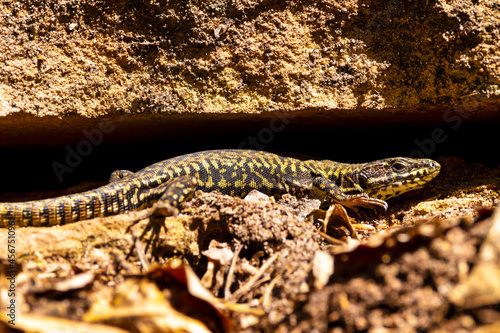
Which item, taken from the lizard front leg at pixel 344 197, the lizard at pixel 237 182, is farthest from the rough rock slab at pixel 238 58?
the lizard front leg at pixel 344 197

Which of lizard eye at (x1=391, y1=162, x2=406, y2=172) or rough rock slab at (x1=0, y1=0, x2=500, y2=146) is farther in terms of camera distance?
lizard eye at (x1=391, y1=162, x2=406, y2=172)

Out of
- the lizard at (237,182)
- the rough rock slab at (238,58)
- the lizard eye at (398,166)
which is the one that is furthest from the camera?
the lizard eye at (398,166)

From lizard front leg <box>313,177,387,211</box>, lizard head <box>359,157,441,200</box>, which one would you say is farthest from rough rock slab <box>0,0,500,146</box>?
lizard front leg <box>313,177,387,211</box>

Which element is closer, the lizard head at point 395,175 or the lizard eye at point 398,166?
the lizard head at point 395,175

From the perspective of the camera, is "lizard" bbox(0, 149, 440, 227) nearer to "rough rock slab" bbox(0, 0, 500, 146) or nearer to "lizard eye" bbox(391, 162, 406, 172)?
"lizard eye" bbox(391, 162, 406, 172)

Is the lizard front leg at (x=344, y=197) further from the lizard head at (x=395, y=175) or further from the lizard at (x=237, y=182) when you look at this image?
the lizard head at (x=395, y=175)

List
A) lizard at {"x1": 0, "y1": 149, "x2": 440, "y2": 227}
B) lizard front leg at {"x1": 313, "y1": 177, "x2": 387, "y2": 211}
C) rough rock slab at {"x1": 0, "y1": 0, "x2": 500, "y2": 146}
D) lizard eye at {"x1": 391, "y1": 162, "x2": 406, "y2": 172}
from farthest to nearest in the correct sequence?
lizard eye at {"x1": 391, "y1": 162, "x2": 406, "y2": 172} < lizard front leg at {"x1": 313, "y1": 177, "x2": 387, "y2": 211} < rough rock slab at {"x1": 0, "y1": 0, "x2": 500, "y2": 146} < lizard at {"x1": 0, "y1": 149, "x2": 440, "y2": 227}

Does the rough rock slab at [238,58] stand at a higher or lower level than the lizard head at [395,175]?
higher

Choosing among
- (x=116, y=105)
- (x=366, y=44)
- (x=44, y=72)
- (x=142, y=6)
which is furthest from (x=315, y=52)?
(x=44, y=72)
